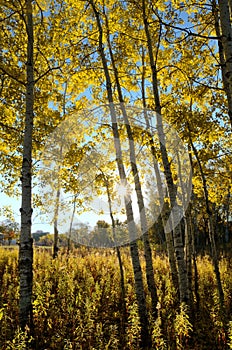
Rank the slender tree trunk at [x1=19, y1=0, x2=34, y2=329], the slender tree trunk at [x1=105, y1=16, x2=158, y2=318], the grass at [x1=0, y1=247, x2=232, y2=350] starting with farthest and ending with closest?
the slender tree trunk at [x1=105, y1=16, x2=158, y2=318], the slender tree trunk at [x1=19, y1=0, x2=34, y2=329], the grass at [x1=0, y1=247, x2=232, y2=350]

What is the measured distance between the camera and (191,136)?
23.6ft

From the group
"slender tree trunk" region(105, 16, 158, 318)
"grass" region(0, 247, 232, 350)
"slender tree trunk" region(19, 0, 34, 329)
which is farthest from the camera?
"slender tree trunk" region(105, 16, 158, 318)

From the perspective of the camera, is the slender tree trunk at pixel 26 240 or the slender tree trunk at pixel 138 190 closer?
the slender tree trunk at pixel 26 240

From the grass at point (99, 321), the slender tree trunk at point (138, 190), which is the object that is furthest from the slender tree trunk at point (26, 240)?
the slender tree trunk at point (138, 190)

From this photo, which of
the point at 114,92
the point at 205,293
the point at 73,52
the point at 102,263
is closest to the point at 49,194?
the point at 102,263

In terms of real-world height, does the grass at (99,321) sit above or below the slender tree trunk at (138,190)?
below

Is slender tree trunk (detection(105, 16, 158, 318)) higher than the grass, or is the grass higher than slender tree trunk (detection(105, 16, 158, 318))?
slender tree trunk (detection(105, 16, 158, 318))

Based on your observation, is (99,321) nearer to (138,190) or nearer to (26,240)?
(26,240)

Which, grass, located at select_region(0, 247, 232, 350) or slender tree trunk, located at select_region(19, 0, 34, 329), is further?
slender tree trunk, located at select_region(19, 0, 34, 329)

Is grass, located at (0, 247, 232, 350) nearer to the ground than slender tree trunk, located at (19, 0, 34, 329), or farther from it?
nearer to the ground

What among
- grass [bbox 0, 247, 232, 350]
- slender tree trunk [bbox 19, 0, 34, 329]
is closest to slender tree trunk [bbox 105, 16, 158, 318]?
grass [bbox 0, 247, 232, 350]

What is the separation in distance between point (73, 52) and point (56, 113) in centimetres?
174

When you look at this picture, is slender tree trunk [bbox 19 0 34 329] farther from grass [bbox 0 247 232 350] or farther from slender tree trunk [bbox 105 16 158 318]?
slender tree trunk [bbox 105 16 158 318]

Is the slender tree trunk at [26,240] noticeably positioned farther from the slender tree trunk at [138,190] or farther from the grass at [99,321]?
the slender tree trunk at [138,190]
